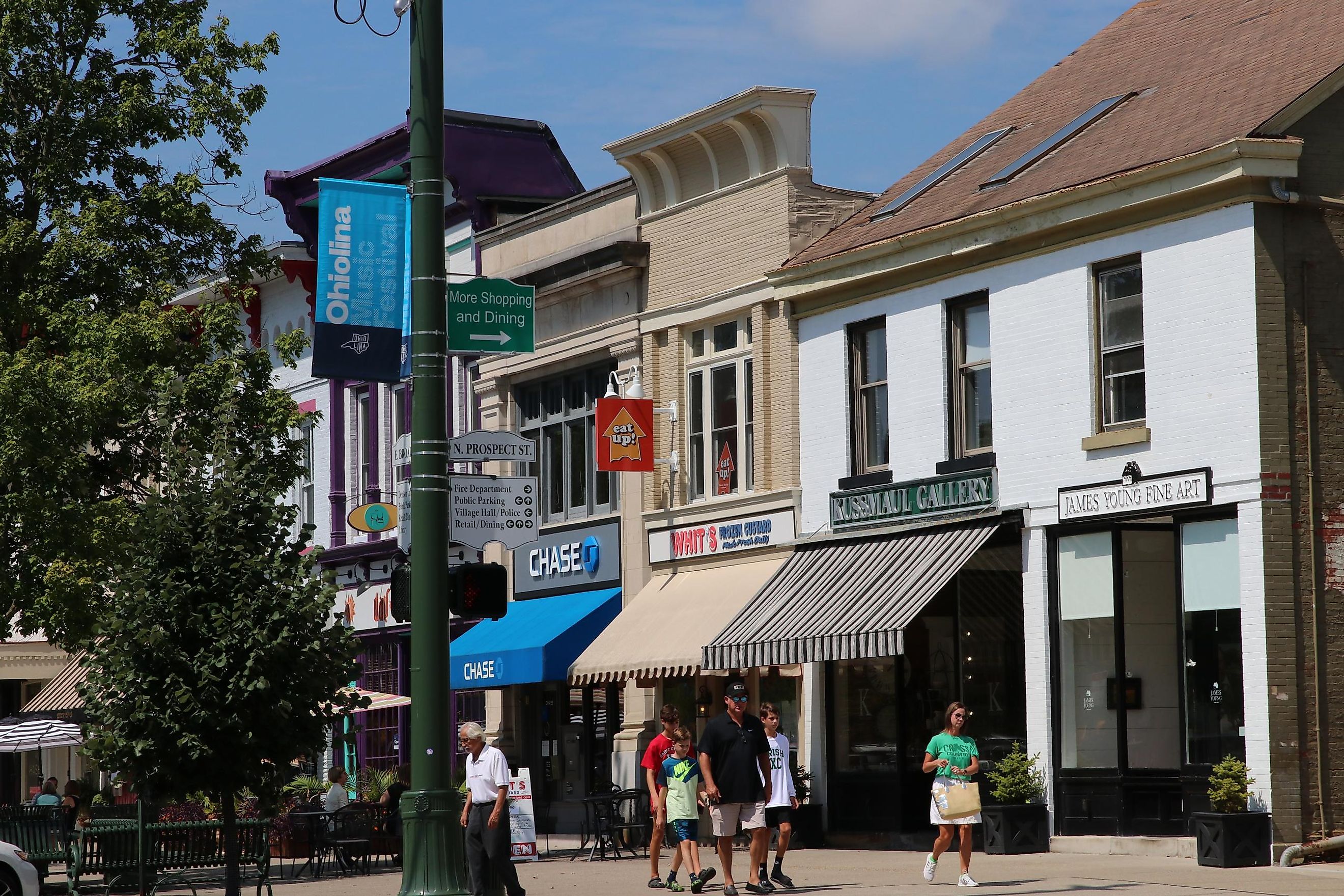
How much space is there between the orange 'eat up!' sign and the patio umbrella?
10.8m

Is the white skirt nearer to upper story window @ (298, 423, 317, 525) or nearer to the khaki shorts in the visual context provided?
the khaki shorts

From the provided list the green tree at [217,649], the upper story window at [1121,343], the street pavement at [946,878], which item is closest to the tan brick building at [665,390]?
the street pavement at [946,878]

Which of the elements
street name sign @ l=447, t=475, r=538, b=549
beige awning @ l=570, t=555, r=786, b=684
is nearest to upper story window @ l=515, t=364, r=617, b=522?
beige awning @ l=570, t=555, r=786, b=684

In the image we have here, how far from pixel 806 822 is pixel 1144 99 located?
10.0 metres

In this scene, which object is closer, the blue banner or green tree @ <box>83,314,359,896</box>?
green tree @ <box>83,314,359,896</box>

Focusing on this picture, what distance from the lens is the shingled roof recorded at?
20.8 m

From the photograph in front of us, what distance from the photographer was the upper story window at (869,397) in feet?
82.2

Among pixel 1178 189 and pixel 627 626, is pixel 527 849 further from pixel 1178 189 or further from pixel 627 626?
pixel 1178 189

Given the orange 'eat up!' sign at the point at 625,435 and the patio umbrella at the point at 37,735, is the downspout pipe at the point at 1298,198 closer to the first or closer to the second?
the orange 'eat up!' sign at the point at 625,435

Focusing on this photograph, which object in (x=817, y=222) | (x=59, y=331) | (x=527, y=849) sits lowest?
(x=527, y=849)

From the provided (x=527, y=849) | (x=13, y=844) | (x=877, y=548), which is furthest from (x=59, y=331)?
(x=877, y=548)

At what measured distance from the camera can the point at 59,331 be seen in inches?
954

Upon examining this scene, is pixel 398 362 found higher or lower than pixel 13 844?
higher

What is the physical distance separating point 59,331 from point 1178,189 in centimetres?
1370
